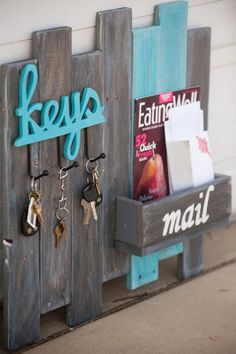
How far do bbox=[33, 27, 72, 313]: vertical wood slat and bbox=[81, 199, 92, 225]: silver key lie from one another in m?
0.06

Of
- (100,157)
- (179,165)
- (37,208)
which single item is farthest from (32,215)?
(179,165)

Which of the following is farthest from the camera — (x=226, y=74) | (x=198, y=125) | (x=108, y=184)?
(x=226, y=74)

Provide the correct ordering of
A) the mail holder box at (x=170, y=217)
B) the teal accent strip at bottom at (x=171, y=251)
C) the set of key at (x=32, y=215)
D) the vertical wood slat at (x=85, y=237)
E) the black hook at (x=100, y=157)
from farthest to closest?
1. the teal accent strip at bottom at (x=171, y=251)
2. the mail holder box at (x=170, y=217)
3. the black hook at (x=100, y=157)
4. the vertical wood slat at (x=85, y=237)
5. the set of key at (x=32, y=215)

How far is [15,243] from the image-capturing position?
3.23 meters

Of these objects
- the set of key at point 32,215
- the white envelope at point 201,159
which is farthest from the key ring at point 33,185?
the white envelope at point 201,159

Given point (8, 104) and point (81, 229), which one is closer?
point (8, 104)

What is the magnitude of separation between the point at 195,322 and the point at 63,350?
56 centimetres

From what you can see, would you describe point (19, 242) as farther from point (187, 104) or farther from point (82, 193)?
point (187, 104)

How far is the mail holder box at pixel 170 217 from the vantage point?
354 cm

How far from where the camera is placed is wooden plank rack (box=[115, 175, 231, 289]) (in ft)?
11.6

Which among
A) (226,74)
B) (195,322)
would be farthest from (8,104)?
(226,74)

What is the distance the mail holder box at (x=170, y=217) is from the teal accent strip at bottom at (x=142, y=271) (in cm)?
18

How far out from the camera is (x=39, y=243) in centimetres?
333

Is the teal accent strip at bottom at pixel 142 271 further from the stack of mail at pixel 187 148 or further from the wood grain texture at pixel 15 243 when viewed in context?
the wood grain texture at pixel 15 243
